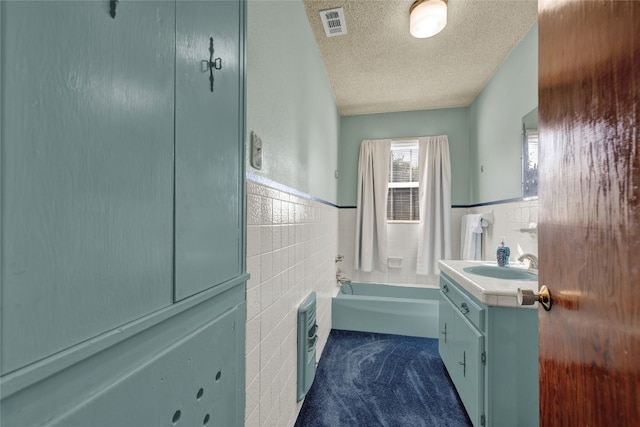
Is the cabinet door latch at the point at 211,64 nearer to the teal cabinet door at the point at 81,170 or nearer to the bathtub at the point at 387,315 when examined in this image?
the teal cabinet door at the point at 81,170

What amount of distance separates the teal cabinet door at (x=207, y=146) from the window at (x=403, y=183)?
280cm

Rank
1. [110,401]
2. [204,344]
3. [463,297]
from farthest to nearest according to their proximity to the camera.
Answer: [463,297]
[204,344]
[110,401]

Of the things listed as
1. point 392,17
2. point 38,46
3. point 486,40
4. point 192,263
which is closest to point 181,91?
point 38,46

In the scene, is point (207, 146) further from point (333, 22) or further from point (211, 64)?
point (333, 22)

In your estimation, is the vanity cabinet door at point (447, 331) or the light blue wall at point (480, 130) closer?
the vanity cabinet door at point (447, 331)

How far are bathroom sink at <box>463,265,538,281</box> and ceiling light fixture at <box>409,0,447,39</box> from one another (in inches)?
63.4

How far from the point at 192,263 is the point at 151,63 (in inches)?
15.7

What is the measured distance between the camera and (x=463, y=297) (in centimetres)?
149

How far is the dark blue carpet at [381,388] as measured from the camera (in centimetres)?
154

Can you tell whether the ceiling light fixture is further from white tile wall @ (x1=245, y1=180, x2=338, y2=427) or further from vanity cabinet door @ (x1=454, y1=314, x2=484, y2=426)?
vanity cabinet door @ (x1=454, y1=314, x2=484, y2=426)

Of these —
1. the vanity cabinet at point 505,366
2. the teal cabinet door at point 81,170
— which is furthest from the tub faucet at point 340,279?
the teal cabinet door at point 81,170

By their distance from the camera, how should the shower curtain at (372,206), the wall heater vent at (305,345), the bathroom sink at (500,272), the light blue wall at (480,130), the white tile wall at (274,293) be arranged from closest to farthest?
the white tile wall at (274,293) < the wall heater vent at (305,345) < the bathroom sink at (500,272) < the light blue wall at (480,130) < the shower curtain at (372,206)

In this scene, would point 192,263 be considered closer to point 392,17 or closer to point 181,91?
point 181,91

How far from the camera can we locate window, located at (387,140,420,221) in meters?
3.28
